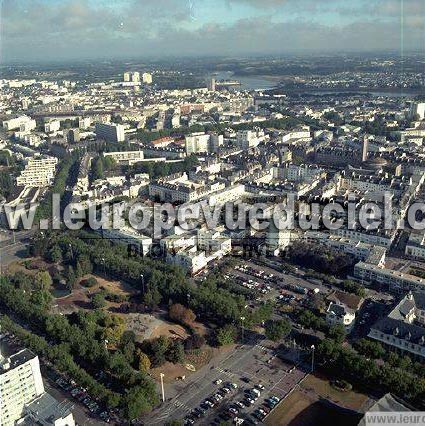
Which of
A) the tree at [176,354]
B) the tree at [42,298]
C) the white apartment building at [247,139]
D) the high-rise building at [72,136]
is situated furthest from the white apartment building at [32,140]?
the tree at [176,354]

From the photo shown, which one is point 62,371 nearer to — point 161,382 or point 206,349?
point 161,382

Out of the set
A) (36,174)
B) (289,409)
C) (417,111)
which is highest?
(417,111)

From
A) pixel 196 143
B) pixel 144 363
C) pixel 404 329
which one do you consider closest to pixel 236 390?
pixel 144 363

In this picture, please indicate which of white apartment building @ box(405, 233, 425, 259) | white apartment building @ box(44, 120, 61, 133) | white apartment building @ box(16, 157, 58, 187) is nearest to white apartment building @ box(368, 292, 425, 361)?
white apartment building @ box(405, 233, 425, 259)

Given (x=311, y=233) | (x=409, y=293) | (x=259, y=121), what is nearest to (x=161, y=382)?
(x=409, y=293)

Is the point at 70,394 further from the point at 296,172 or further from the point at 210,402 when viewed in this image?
the point at 296,172
